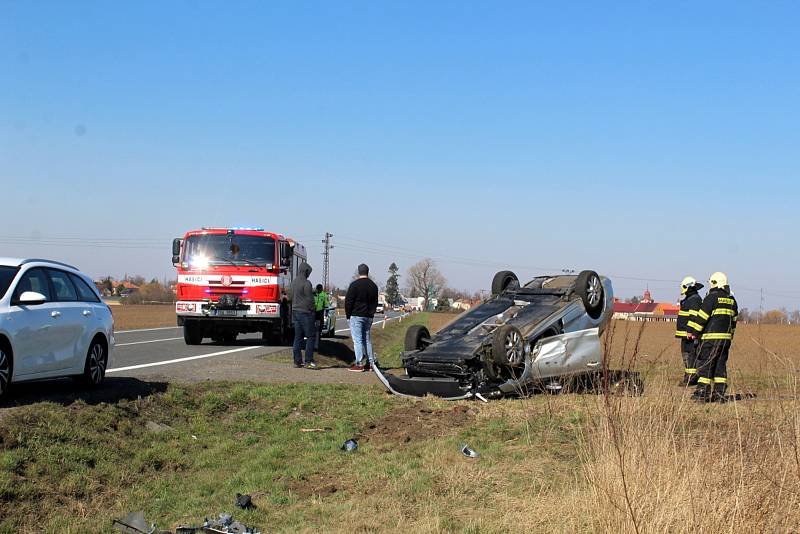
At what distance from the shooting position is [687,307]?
45.8ft

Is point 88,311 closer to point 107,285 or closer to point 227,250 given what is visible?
point 227,250

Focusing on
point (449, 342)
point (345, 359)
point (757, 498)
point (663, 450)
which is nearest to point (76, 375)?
point (449, 342)

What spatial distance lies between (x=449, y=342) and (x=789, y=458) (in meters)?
6.71

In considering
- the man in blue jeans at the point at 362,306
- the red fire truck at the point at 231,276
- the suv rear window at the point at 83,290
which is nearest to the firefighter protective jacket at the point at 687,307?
the man in blue jeans at the point at 362,306

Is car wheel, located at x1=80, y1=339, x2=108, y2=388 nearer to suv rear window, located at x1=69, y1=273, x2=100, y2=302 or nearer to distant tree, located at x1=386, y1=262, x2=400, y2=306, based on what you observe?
suv rear window, located at x1=69, y1=273, x2=100, y2=302

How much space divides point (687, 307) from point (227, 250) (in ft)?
37.4

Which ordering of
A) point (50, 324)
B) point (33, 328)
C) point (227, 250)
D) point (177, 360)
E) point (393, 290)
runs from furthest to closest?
1. point (393, 290)
2. point (227, 250)
3. point (177, 360)
4. point (50, 324)
5. point (33, 328)

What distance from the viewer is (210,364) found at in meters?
15.3

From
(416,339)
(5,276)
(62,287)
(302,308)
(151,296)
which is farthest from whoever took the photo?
(151,296)

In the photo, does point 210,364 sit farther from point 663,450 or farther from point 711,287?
point 663,450

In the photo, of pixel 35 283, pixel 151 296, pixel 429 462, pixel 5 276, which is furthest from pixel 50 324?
pixel 151 296

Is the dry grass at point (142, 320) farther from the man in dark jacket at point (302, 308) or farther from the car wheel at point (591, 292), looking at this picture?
the car wheel at point (591, 292)

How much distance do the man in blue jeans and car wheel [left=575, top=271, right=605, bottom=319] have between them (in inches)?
149

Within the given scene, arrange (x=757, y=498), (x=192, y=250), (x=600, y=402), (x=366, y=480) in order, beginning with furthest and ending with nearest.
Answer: (x=192, y=250), (x=366, y=480), (x=600, y=402), (x=757, y=498)
